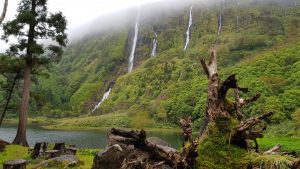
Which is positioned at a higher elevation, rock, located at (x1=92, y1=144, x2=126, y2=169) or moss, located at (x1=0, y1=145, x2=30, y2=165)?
rock, located at (x1=92, y1=144, x2=126, y2=169)

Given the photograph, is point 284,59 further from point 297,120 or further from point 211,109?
point 211,109

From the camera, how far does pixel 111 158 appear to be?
1566cm

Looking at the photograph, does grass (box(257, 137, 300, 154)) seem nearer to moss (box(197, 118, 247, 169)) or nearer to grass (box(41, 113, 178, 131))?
moss (box(197, 118, 247, 169))

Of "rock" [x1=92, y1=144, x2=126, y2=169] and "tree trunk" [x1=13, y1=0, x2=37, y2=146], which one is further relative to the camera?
"tree trunk" [x1=13, y1=0, x2=37, y2=146]

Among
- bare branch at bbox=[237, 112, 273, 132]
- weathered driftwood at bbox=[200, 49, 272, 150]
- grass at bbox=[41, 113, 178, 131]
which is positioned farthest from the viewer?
grass at bbox=[41, 113, 178, 131]

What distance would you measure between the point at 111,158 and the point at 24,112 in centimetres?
2604

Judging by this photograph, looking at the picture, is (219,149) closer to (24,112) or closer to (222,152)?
(222,152)

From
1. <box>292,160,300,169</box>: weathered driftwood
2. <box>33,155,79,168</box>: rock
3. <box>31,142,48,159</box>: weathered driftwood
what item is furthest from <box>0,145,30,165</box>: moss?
<box>292,160,300,169</box>: weathered driftwood

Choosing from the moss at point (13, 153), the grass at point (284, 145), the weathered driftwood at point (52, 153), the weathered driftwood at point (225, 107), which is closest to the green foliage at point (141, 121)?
the grass at point (284, 145)

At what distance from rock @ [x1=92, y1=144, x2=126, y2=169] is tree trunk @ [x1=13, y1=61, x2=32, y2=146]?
24629 millimetres

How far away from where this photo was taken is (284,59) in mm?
173125

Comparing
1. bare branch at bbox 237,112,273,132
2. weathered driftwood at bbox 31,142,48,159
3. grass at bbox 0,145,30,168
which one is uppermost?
bare branch at bbox 237,112,273,132

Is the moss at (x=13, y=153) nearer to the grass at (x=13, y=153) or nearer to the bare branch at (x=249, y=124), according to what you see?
the grass at (x=13, y=153)

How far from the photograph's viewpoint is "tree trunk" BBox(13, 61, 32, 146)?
38.4m
